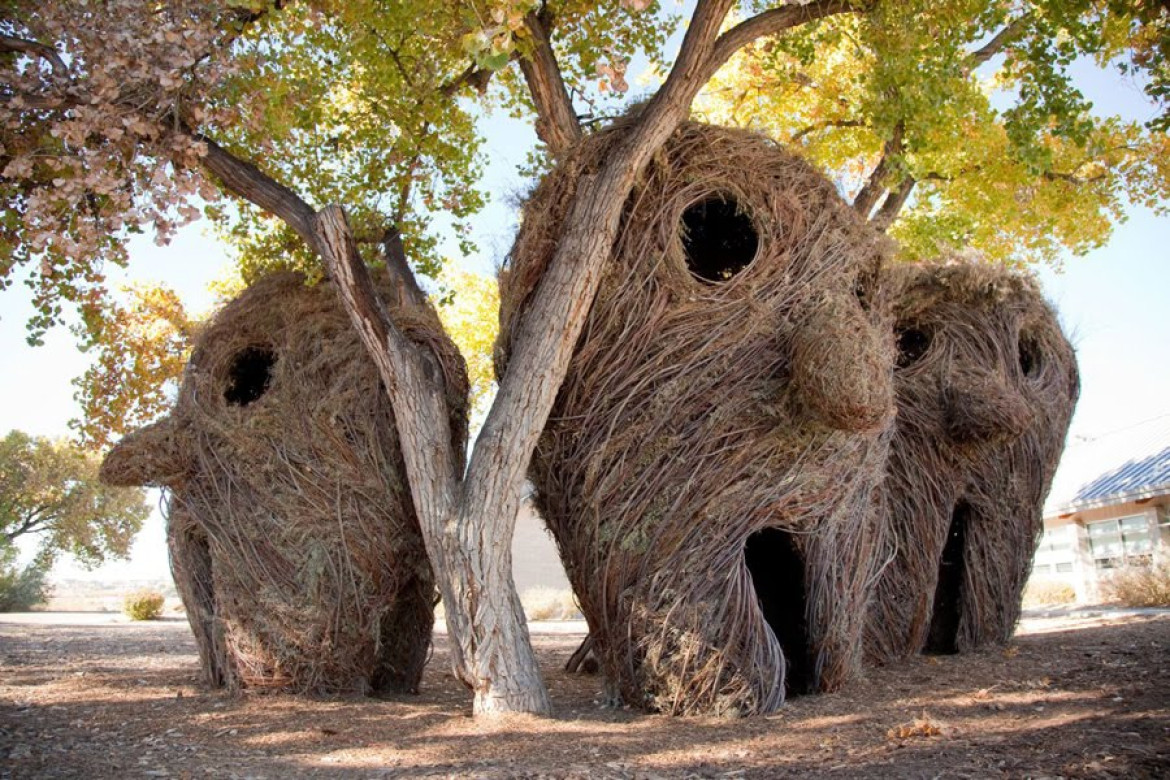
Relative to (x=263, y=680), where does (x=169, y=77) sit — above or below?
above

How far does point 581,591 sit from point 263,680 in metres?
2.50

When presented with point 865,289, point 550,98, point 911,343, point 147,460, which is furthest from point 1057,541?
point 147,460

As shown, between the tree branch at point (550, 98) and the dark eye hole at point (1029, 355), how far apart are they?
5189mm

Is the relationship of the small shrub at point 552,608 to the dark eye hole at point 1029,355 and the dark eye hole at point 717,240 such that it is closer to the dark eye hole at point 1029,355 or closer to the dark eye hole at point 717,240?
the dark eye hole at point 1029,355

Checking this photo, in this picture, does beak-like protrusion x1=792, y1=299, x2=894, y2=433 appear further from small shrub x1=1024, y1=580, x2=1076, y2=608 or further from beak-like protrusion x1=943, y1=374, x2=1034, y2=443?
small shrub x1=1024, y1=580, x2=1076, y2=608

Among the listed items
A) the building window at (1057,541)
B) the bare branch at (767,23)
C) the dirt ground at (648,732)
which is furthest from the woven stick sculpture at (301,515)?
the building window at (1057,541)

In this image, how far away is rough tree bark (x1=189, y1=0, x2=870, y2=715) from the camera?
227 inches

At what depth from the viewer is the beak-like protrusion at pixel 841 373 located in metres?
5.73

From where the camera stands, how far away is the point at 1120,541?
16.4 meters

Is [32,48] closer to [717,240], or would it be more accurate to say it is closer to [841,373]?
[717,240]

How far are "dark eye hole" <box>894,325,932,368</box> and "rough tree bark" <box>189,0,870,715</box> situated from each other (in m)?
3.43

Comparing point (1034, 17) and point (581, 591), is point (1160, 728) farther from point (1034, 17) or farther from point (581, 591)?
point (1034, 17)

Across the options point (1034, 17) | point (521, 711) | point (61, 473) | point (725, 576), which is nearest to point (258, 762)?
point (521, 711)

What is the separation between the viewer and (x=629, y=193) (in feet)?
21.0
